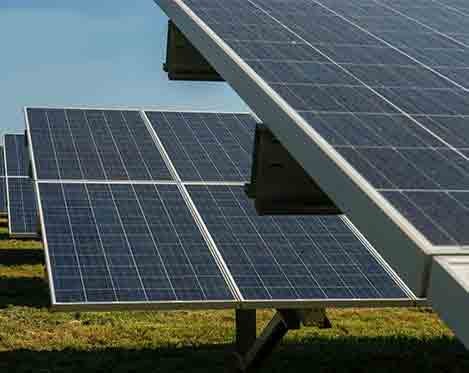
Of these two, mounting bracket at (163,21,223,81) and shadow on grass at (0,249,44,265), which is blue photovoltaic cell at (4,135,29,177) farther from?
mounting bracket at (163,21,223,81)

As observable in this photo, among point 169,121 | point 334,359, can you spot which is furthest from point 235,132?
point 334,359

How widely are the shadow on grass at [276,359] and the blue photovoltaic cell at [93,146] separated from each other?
8.92 ft

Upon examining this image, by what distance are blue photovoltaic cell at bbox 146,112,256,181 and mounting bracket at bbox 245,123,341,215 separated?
585 cm

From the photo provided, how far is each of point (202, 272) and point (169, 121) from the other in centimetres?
669

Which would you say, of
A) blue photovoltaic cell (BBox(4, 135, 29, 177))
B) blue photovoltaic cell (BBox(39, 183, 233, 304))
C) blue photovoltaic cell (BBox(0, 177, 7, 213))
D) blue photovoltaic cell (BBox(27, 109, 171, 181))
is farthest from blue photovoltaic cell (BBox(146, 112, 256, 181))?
blue photovoltaic cell (BBox(0, 177, 7, 213))

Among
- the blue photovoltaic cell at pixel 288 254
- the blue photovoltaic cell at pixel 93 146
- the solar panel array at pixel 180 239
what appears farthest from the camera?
the blue photovoltaic cell at pixel 93 146

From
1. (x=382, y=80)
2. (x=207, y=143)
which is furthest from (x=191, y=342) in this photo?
(x=382, y=80)

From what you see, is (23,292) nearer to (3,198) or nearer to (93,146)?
(93,146)

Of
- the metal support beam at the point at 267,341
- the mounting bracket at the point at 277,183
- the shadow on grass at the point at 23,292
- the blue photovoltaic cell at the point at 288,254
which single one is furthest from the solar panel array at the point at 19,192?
the mounting bracket at the point at 277,183

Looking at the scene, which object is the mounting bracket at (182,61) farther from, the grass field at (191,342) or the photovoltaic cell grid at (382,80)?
the grass field at (191,342)

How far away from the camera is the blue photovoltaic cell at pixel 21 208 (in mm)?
21591

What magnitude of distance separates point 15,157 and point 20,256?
160 inches

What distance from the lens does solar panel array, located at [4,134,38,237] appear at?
853 inches

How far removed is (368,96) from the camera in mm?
7609
